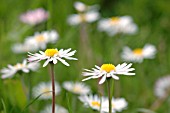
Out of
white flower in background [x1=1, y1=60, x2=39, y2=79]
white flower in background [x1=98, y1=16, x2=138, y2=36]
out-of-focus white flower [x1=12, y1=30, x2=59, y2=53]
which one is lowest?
white flower in background [x1=1, y1=60, x2=39, y2=79]

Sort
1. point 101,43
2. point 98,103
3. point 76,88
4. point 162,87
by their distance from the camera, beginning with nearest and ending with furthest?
point 98,103 → point 76,88 → point 162,87 → point 101,43

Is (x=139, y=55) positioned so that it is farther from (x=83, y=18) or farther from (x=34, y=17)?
(x=34, y=17)

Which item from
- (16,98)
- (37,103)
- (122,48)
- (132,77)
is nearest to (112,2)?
(122,48)

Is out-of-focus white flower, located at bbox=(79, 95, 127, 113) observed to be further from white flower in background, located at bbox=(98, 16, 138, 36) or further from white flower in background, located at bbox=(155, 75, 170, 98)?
white flower in background, located at bbox=(98, 16, 138, 36)

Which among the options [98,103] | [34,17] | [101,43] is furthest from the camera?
[101,43]

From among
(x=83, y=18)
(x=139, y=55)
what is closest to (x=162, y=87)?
(x=139, y=55)

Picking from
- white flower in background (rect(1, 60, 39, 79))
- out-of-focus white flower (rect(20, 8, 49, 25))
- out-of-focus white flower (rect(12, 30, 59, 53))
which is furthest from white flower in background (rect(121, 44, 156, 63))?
white flower in background (rect(1, 60, 39, 79))
